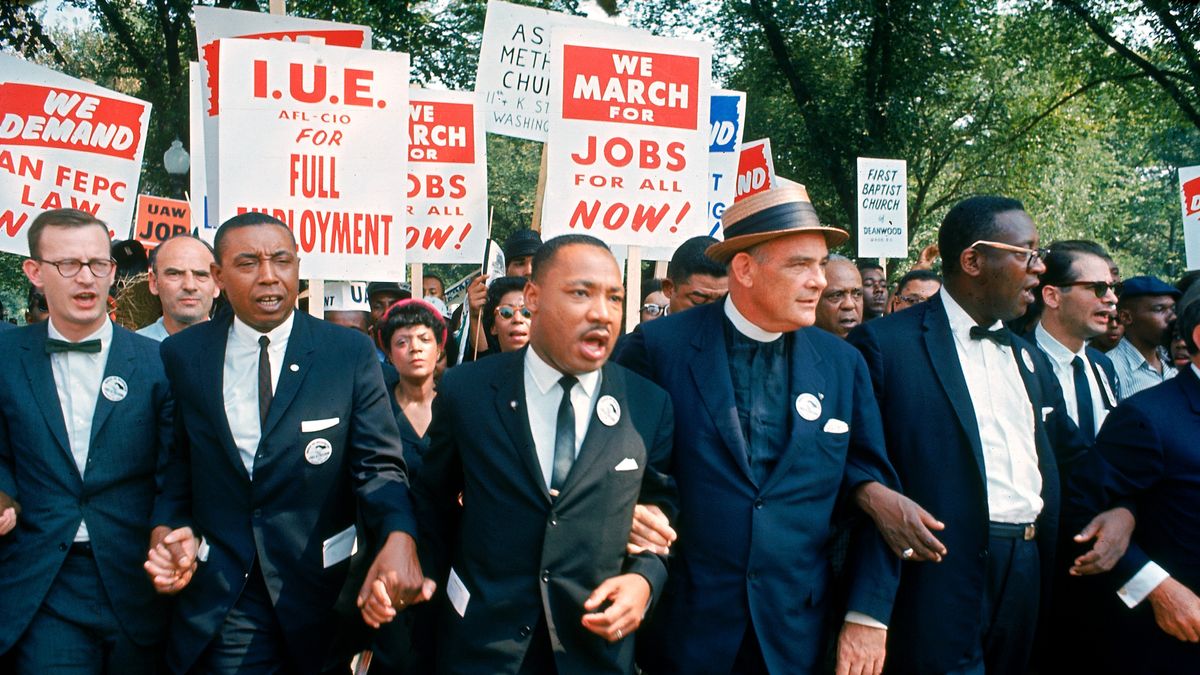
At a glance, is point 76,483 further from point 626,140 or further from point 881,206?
point 881,206

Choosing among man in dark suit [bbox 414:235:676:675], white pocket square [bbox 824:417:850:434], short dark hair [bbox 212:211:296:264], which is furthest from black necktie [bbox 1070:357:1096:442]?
short dark hair [bbox 212:211:296:264]

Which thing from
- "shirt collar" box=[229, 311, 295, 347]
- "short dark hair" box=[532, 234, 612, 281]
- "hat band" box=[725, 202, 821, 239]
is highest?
"hat band" box=[725, 202, 821, 239]

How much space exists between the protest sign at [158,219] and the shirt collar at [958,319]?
8.22m

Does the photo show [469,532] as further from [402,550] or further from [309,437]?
[309,437]

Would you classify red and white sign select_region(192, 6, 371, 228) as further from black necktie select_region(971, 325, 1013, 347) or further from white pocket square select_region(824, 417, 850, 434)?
black necktie select_region(971, 325, 1013, 347)

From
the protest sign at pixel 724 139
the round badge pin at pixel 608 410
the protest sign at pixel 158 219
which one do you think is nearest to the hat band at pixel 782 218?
the round badge pin at pixel 608 410

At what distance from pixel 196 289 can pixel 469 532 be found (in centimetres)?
303

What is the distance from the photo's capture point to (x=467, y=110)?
338 inches

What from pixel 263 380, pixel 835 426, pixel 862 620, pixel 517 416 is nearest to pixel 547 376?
pixel 517 416

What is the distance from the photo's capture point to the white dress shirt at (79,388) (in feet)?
12.0

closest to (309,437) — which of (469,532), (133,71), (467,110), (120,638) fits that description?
(469,532)

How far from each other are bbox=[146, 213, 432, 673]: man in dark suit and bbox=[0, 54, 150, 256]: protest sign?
4.35m

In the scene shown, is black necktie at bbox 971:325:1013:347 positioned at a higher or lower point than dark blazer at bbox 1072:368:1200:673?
higher

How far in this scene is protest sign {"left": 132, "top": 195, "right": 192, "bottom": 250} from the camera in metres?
10.0
